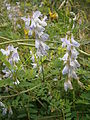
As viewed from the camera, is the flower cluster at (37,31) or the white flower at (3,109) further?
the white flower at (3,109)

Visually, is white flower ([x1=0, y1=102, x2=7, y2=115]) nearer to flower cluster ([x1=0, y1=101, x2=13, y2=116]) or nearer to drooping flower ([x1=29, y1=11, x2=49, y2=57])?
flower cluster ([x1=0, y1=101, x2=13, y2=116])

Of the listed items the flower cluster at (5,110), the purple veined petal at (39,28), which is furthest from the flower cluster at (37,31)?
the flower cluster at (5,110)

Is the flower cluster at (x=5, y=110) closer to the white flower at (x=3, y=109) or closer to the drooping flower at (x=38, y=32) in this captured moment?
the white flower at (x=3, y=109)

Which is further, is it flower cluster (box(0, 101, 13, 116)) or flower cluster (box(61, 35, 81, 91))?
flower cluster (box(0, 101, 13, 116))

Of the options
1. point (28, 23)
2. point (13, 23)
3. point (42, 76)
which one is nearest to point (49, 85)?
point (42, 76)

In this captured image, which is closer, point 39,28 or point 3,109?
point 39,28

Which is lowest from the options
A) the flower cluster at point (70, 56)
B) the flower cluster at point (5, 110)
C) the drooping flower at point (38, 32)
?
the flower cluster at point (5, 110)

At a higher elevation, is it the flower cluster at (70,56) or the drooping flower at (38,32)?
the drooping flower at (38,32)

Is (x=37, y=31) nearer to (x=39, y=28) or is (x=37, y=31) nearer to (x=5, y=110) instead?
(x=39, y=28)

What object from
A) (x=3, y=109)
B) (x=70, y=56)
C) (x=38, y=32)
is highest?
(x=38, y=32)

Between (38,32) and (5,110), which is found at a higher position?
(38,32)

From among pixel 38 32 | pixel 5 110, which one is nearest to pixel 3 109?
pixel 5 110

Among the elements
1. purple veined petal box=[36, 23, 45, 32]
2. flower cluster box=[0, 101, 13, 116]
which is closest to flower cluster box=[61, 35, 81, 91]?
purple veined petal box=[36, 23, 45, 32]
